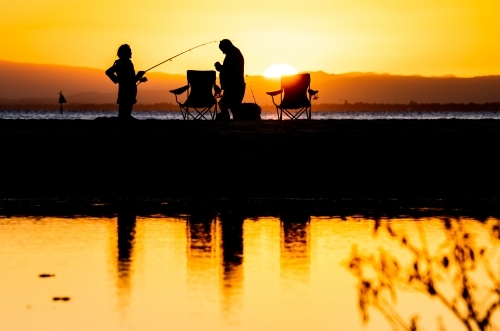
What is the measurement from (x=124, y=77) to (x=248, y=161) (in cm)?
670

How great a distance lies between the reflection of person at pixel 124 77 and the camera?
68.0 ft

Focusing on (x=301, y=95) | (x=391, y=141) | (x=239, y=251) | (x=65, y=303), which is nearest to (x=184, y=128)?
(x=391, y=141)

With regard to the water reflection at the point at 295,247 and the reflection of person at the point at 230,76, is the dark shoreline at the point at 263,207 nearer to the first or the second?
the water reflection at the point at 295,247

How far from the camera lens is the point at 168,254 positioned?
8.53 meters

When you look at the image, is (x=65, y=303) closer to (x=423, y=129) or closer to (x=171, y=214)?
(x=171, y=214)

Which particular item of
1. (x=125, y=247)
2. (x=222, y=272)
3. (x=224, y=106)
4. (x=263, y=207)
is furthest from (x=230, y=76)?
(x=222, y=272)

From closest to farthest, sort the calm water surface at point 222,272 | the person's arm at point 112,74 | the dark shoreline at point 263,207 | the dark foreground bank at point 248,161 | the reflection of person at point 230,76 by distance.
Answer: the calm water surface at point 222,272
the dark shoreline at point 263,207
the dark foreground bank at point 248,161
the person's arm at point 112,74
the reflection of person at point 230,76

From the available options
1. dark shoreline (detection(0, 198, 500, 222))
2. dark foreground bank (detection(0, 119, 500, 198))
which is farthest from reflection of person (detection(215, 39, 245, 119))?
dark shoreline (detection(0, 198, 500, 222))

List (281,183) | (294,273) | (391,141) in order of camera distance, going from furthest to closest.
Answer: (391,141), (281,183), (294,273)

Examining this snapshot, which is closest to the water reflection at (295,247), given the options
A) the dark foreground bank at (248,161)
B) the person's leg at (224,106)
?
the dark foreground bank at (248,161)

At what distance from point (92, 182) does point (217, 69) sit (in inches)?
343

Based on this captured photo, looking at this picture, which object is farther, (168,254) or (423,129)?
(423,129)

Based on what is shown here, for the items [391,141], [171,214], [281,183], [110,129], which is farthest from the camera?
[110,129]

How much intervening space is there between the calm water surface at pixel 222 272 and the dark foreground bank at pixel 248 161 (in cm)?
262
